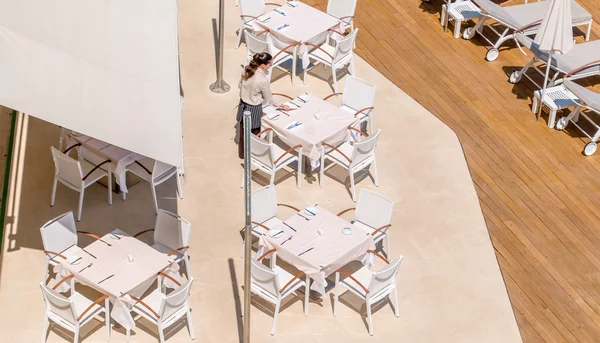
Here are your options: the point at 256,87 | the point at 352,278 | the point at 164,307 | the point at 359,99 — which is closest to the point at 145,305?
the point at 164,307

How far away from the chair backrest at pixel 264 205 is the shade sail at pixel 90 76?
1.70 metres

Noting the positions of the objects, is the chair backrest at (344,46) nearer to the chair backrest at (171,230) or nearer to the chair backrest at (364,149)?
the chair backrest at (364,149)

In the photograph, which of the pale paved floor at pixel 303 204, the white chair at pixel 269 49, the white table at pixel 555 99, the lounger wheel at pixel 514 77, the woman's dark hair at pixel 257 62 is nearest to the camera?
the pale paved floor at pixel 303 204

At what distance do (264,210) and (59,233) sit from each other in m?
2.30

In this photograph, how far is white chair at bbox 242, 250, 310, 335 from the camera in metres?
11.3

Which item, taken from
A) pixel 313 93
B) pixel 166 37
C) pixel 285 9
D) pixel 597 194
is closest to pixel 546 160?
pixel 597 194

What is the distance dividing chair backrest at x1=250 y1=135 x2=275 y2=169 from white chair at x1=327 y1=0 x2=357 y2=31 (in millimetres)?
3317

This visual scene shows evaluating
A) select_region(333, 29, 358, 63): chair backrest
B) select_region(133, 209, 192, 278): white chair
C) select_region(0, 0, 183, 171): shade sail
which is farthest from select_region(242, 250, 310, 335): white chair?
select_region(333, 29, 358, 63): chair backrest

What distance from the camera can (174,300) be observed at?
11.0 metres

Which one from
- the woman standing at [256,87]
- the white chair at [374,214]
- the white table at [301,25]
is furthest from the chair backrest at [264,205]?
the white table at [301,25]

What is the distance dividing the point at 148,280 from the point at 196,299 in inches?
32.4

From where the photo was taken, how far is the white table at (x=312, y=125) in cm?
1326

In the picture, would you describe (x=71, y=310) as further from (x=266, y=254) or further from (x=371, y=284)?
(x=371, y=284)

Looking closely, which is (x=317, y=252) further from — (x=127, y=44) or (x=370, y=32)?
(x=370, y=32)
